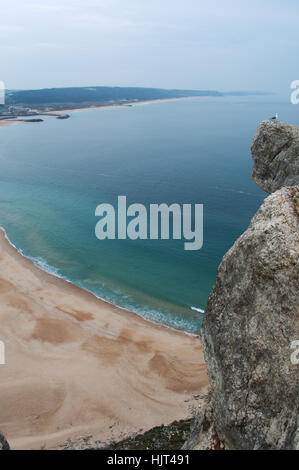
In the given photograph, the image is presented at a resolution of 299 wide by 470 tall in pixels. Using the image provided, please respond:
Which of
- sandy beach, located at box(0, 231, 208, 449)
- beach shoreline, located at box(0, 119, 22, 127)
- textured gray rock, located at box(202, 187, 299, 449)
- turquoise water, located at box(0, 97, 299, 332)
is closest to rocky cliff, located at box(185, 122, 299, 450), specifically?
textured gray rock, located at box(202, 187, 299, 449)

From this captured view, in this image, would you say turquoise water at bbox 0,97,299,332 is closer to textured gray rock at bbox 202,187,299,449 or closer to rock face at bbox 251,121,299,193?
rock face at bbox 251,121,299,193

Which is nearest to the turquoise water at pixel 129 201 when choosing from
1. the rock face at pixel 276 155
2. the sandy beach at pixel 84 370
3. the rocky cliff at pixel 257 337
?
the sandy beach at pixel 84 370

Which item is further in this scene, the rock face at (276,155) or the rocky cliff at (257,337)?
the rock face at (276,155)

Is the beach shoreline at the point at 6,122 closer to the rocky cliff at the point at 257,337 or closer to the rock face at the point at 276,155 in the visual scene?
the rock face at the point at 276,155

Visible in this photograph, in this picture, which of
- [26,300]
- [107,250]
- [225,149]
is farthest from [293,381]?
[225,149]

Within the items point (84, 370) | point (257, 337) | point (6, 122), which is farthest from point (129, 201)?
point (6, 122)
